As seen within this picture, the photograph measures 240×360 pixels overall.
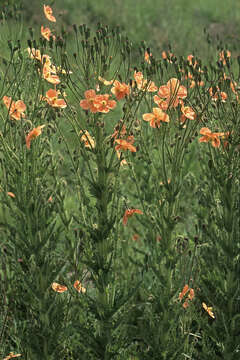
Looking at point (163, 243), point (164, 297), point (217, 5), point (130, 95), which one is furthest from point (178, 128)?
point (217, 5)

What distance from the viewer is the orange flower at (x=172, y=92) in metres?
2.25

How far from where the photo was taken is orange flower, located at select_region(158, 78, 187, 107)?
2252 millimetres

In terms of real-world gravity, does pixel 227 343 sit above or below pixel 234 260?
below

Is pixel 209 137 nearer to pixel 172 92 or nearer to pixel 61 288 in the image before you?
pixel 172 92

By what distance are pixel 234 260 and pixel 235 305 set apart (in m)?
0.26

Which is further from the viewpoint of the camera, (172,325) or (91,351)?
(91,351)

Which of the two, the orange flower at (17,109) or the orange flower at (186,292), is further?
the orange flower at (186,292)

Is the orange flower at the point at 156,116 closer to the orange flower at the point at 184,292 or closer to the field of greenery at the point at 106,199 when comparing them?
the field of greenery at the point at 106,199

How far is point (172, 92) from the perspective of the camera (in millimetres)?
2287

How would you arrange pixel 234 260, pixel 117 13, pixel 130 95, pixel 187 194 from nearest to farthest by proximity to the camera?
1. pixel 130 95
2. pixel 234 260
3. pixel 187 194
4. pixel 117 13

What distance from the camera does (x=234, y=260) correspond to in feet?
8.28

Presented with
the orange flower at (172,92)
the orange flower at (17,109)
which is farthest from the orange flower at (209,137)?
the orange flower at (17,109)

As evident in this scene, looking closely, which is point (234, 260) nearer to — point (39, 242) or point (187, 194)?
point (39, 242)

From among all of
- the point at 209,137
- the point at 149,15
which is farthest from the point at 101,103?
the point at 149,15
